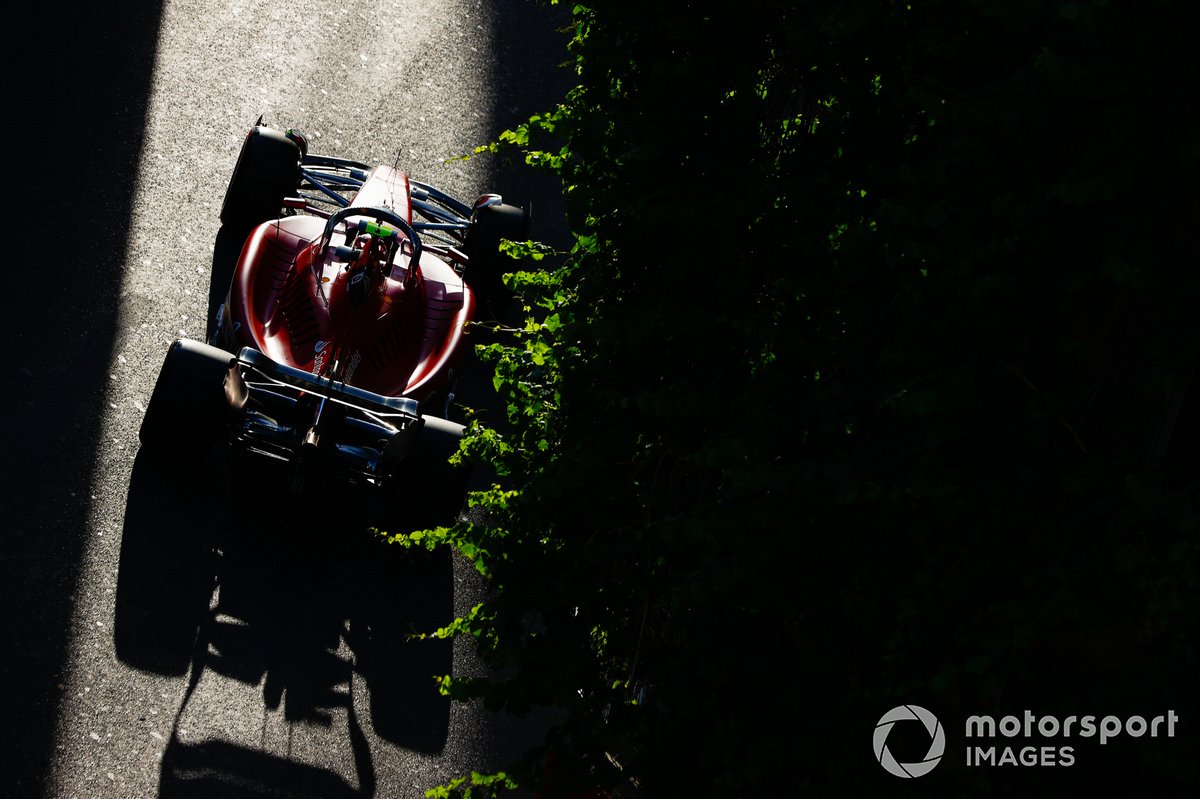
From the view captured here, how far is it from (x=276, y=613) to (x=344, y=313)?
6.01 ft

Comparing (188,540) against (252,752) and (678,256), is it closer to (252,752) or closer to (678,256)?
(252,752)

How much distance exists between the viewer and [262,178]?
8.38 meters

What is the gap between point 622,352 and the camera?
181 inches

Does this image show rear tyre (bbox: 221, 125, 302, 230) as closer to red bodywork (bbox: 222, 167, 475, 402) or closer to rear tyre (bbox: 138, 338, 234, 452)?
red bodywork (bbox: 222, 167, 475, 402)

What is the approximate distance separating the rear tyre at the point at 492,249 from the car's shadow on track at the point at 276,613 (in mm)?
1839

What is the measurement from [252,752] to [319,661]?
654 mm

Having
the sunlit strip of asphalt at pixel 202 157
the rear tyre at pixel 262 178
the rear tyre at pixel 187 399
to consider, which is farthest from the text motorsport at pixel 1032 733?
the rear tyre at pixel 262 178

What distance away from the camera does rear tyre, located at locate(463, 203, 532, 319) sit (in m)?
8.43

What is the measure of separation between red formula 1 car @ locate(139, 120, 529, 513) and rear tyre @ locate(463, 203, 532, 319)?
0.03 feet

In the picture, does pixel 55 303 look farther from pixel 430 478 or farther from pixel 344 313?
pixel 430 478

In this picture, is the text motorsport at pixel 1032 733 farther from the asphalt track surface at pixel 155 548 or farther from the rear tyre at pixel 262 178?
the rear tyre at pixel 262 178

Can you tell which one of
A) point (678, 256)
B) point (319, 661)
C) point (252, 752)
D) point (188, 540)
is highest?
point (678, 256)

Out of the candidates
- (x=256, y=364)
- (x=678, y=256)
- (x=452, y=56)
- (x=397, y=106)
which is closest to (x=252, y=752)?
(x=256, y=364)

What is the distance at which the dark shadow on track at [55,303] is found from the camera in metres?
6.06
